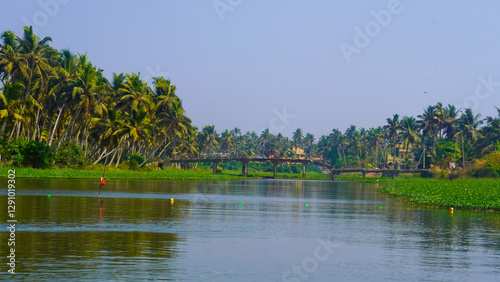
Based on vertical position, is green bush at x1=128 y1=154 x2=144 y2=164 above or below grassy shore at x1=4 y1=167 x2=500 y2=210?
above

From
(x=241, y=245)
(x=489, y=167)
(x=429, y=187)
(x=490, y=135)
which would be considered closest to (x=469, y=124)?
(x=490, y=135)

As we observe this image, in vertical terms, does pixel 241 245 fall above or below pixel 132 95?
below

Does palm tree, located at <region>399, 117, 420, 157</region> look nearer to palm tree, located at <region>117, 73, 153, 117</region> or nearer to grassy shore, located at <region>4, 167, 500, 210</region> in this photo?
grassy shore, located at <region>4, 167, 500, 210</region>

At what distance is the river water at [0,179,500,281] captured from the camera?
1955cm

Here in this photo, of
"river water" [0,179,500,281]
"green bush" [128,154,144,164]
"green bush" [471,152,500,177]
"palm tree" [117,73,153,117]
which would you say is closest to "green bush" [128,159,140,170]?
"green bush" [128,154,144,164]

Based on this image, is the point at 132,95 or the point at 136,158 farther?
the point at 136,158

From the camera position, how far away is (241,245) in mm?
25812

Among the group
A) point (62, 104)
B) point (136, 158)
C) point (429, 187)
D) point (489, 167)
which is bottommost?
point (429, 187)

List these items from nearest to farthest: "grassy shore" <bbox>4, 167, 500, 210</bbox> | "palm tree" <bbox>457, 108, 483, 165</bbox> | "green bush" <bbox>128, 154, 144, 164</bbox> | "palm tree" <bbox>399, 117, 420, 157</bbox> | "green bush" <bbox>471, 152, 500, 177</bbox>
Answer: "grassy shore" <bbox>4, 167, 500, 210</bbox> → "green bush" <bbox>471, 152, 500, 177</bbox> → "green bush" <bbox>128, 154, 144, 164</bbox> → "palm tree" <bbox>457, 108, 483, 165</bbox> → "palm tree" <bbox>399, 117, 420, 157</bbox>

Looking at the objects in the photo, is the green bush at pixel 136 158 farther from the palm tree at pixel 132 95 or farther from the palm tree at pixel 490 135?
the palm tree at pixel 490 135

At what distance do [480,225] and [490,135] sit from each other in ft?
330

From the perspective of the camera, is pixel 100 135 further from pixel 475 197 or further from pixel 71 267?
pixel 71 267

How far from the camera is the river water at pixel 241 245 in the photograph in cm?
1955

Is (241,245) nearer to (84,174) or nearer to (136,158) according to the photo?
(84,174)
